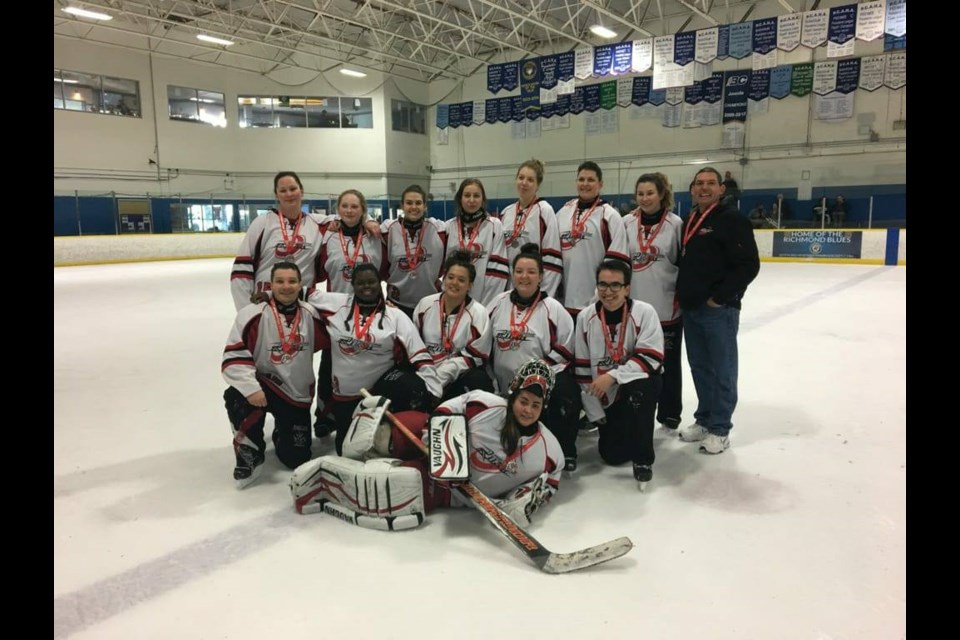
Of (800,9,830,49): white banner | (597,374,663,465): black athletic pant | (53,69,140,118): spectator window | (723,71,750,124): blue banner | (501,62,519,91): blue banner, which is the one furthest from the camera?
(53,69,140,118): spectator window

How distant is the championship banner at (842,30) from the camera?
10.9m

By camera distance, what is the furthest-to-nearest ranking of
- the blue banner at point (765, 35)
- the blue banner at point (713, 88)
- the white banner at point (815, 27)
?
the blue banner at point (713, 88), the blue banner at point (765, 35), the white banner at point (815, 27)

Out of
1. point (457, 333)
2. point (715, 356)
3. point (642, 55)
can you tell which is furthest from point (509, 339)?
point (642, 55)

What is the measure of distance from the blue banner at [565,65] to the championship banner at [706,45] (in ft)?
9.33

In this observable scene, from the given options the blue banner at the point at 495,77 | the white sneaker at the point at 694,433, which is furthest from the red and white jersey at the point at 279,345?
the blue banner at the point at 495,77

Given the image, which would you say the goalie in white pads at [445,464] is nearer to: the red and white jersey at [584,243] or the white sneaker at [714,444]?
the white sneaker at [714,444]

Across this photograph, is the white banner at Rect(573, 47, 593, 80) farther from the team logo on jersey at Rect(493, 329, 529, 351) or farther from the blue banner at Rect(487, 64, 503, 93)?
the team logo on jersey at Rect(493, 329, 529, 351)

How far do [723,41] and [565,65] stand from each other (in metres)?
3.51

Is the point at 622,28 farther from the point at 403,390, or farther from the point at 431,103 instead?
the point at 403,390

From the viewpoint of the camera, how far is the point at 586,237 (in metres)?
3.70

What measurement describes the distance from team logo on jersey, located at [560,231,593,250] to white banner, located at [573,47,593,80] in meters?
11.5

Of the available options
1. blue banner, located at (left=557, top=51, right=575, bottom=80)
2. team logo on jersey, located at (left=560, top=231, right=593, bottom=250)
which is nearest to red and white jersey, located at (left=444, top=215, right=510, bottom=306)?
team logo on jersey, located at (left=560, top=231, right=593, bottom=250)

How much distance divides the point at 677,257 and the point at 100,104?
20337mm

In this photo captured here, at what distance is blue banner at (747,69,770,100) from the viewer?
15.6 m
